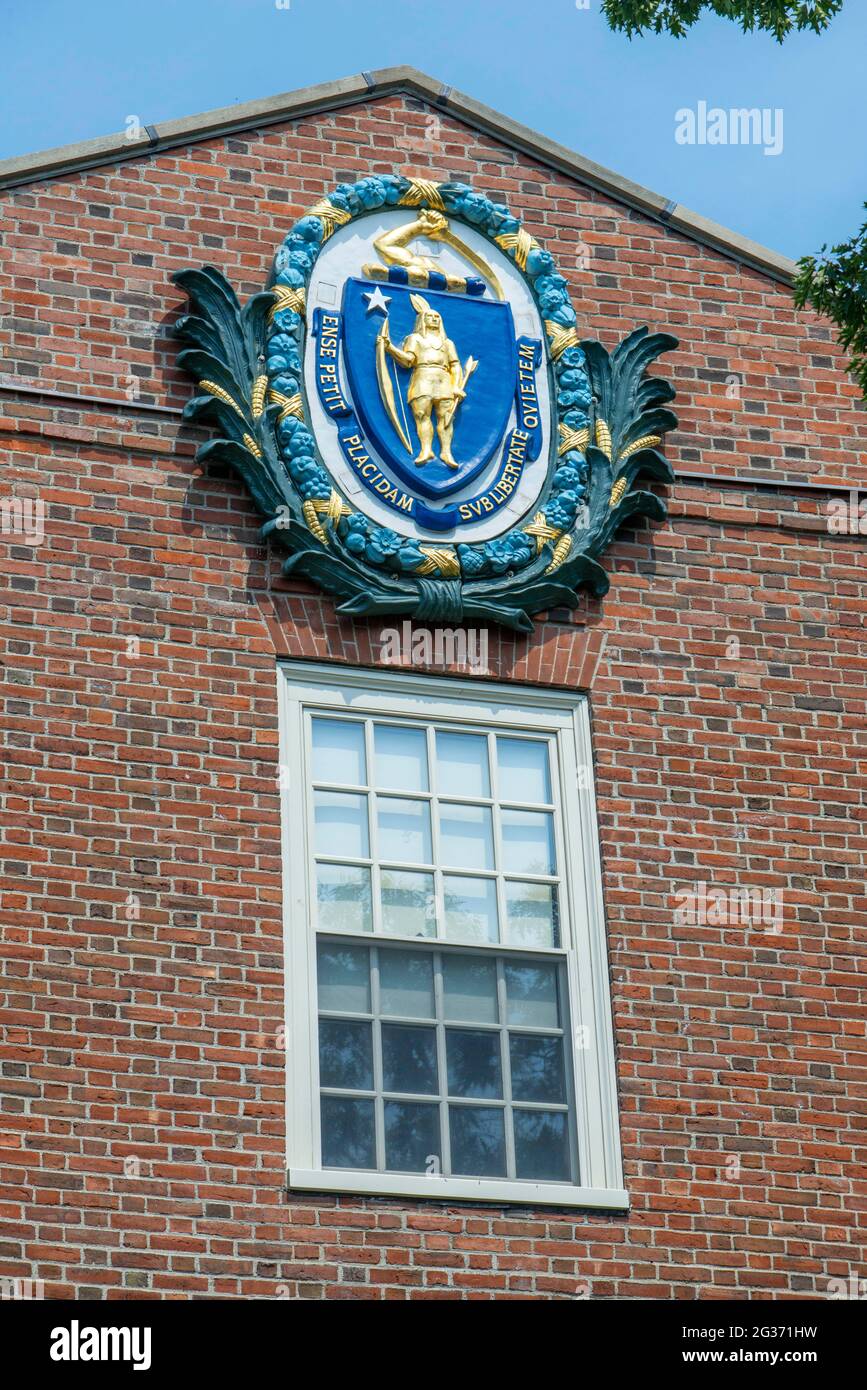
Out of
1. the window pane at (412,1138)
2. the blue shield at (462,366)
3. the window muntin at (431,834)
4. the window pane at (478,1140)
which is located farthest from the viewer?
the blue shield at (462,366)

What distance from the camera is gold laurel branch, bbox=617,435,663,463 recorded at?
16812mm

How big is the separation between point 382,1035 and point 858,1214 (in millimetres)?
2823

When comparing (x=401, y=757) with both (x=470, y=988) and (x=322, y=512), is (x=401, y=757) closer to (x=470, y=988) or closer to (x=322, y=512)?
(x=470, y=988)

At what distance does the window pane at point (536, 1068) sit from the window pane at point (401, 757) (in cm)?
154

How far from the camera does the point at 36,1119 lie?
14102 millimetres

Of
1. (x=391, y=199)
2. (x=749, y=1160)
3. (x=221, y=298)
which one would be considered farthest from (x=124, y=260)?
(x=749, y=1160)

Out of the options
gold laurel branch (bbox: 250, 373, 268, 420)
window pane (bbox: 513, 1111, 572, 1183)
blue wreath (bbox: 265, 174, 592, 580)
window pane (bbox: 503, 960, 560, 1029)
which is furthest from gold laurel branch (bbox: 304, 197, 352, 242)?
window pane (bbox: 513, 1111, 572, 1183)

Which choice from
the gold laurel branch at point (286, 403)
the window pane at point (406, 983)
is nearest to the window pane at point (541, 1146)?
the window pane at point (406, 983)

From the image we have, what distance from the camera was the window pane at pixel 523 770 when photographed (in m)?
15.9

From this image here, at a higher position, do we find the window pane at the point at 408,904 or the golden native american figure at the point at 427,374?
the golden native american figure at the point at 427,374

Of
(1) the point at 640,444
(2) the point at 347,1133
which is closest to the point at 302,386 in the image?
(1) the point at 640,444

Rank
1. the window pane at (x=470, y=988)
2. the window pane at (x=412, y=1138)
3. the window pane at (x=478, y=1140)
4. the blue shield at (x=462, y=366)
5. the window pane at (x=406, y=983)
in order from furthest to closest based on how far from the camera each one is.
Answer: the blue shield at (x=462, y=366)
the window pane at (x=470, y=988)
the window pane at (x=406, y=983)
the window pane at (x=478, y=1140)
the window pane at (x=412, y=1138)

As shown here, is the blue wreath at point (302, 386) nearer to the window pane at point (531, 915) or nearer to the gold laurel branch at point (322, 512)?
the gold laurel branch at point (322, 512)

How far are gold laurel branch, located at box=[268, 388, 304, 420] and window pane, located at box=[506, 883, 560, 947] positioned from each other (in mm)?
3004
